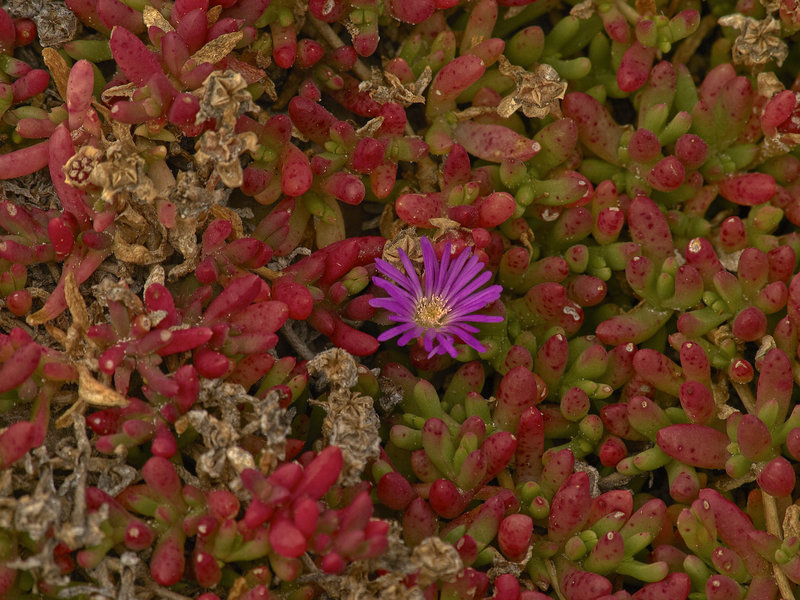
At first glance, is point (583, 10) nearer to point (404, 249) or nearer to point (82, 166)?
point (404, 249)

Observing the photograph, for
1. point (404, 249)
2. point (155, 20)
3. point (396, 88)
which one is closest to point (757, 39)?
point (396, 88)

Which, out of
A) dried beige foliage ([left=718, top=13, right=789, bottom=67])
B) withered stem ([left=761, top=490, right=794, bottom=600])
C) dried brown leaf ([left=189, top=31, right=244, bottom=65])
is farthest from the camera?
dried beige foliage ([left=718, top=13, right=789, bottom=67])

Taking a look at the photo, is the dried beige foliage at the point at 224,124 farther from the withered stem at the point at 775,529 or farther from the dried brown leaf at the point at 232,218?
the withered stem at the point at 775,529

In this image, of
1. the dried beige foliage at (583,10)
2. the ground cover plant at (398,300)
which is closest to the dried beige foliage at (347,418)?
the ground cover plant at (398,300)

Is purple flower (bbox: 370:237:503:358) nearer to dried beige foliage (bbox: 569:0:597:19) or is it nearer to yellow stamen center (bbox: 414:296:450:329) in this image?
yellow stamen center (bbox: 414:296:450:329)

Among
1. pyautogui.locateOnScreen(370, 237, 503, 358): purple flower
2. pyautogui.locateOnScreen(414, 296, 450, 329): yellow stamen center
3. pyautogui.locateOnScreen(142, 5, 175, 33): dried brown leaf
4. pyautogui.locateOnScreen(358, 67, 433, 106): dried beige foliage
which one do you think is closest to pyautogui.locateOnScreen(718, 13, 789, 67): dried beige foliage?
pyautogui.locateOnScreen(358, 67, 433, 106): dried beige foliage

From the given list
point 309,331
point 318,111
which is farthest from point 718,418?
point 318,111
